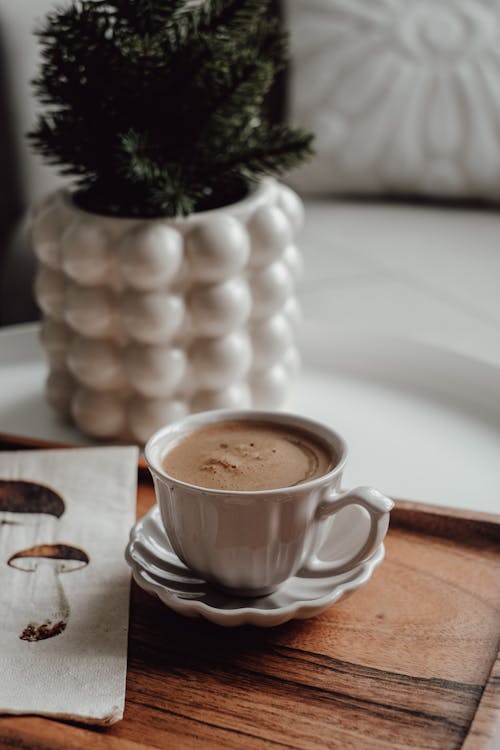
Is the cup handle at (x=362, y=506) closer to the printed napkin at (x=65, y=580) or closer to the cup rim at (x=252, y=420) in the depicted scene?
the cup rim at (x=252, y=420)

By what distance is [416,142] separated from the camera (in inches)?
51.9

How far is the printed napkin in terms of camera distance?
42 cm

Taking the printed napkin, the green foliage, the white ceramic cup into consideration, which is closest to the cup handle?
the white ceramic cup

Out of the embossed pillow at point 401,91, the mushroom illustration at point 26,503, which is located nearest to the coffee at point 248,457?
the mushroom illustration at point 26,503

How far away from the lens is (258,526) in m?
0.46

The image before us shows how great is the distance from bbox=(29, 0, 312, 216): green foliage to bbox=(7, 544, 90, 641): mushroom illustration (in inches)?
9.6

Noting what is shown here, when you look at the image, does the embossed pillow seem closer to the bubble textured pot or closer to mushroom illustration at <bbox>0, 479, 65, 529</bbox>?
the bubble textured pot

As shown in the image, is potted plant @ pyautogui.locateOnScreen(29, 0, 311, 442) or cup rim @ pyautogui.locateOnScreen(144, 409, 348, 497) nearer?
cup rim @ pyautogui.locateOnScreen(144, 409, 348, 497)

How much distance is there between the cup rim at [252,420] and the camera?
45 cm

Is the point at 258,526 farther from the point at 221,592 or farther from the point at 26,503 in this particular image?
the point at 26,503

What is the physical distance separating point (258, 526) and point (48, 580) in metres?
0.13

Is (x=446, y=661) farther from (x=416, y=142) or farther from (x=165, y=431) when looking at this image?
(x=416, y=142)

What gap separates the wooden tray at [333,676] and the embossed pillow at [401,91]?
2.93 feet

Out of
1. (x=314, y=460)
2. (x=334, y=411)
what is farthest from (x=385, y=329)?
(x=314, y=460)
